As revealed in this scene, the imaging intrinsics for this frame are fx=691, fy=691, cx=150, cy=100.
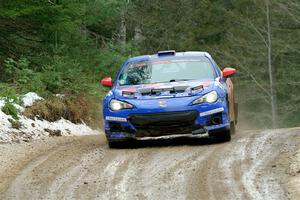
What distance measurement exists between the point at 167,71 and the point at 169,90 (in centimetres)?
104

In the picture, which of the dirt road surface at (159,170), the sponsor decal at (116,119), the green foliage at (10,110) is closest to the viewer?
the dirt road surface at (159,170)

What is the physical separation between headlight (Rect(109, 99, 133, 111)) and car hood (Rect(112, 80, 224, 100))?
11 centimetres

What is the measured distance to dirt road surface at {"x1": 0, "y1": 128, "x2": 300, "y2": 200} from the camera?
7516 mm

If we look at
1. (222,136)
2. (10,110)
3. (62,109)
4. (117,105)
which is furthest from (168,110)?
(62,109)

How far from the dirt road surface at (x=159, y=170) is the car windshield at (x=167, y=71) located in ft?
3.58

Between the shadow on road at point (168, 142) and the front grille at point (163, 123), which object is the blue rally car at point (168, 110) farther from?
the shadow on road at point (168, 142)

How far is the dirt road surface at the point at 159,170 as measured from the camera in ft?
24.7

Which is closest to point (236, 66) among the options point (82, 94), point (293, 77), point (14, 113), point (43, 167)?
point (293, 77)

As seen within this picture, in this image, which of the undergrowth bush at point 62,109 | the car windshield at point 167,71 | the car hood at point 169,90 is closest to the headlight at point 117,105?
the car hood at point 169,90

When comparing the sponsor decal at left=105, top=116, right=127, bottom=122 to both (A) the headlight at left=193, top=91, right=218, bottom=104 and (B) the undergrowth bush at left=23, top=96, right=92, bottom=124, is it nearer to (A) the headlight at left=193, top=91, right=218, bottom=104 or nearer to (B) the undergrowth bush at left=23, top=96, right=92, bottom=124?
(A) the headlight at left=193, top=91, right=218, bottom=104

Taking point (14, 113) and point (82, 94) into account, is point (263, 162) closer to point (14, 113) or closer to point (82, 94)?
point (14, 113)

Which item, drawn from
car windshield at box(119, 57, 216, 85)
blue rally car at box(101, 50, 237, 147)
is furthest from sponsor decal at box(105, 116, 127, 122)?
car windshield at box(119, 57, 216, 85)

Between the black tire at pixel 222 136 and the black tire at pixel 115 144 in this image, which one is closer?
the black tire at pixel 222 136

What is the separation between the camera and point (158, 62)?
12.5 meters
